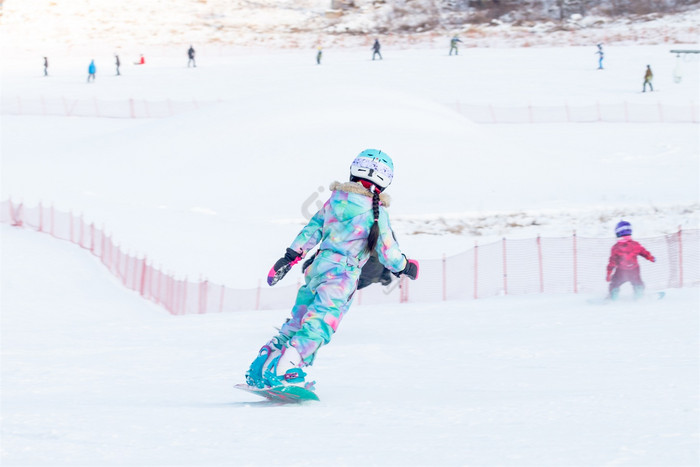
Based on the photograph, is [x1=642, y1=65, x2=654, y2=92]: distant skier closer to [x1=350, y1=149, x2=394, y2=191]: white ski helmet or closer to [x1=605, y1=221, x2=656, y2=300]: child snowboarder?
[x1=605, y1=221, x2=656, y2=300]: child snowboarder

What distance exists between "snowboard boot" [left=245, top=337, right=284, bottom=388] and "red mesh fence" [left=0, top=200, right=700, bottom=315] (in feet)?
29.0

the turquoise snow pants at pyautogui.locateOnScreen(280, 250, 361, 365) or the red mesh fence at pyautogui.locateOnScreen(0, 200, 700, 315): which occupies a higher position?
the turquoise snow pants at pyautogui.locateOnScreen(280, 250, 361, 365)

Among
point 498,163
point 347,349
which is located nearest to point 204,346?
point 347,349

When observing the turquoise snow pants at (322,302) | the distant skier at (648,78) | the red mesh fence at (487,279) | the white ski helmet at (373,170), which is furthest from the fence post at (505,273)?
the distant skier at (648,78)

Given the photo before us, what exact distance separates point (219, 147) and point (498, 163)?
10.4 metres

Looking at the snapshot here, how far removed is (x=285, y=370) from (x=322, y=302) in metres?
0.51

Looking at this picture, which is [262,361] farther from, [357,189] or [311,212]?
[311,212]

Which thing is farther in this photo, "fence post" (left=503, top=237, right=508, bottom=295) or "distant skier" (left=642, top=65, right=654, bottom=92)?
"distant skier" (left=642, top=65, right=654, bottom=92)

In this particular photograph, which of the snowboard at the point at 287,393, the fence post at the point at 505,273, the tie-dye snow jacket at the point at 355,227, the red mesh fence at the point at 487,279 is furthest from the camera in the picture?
the fence post at the point at 505,273

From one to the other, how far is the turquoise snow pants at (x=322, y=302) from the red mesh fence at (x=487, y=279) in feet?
28.7

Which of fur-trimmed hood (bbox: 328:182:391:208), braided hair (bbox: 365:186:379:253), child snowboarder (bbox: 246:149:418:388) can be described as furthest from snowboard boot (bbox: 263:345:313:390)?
fur-trimmed hood (bbox: 328:182:391:208)

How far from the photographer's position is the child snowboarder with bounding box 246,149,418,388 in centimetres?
609

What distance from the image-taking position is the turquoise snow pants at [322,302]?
20.0 feet

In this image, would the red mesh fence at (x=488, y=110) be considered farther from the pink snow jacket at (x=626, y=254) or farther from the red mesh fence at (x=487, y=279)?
the pink snow jacket at (x=626, y=254)
